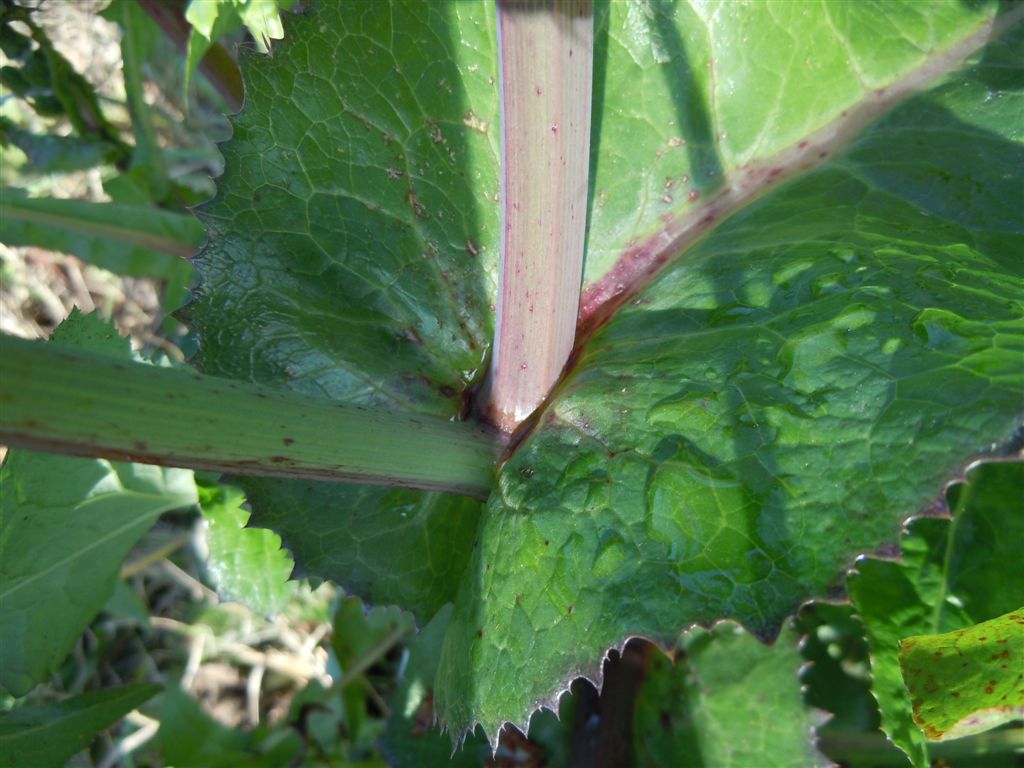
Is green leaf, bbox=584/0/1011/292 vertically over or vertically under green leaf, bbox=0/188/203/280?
over

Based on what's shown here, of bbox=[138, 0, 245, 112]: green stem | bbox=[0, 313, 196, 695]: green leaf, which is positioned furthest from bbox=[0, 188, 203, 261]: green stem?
bbox=[0, 313, 196, 695]: green leaf

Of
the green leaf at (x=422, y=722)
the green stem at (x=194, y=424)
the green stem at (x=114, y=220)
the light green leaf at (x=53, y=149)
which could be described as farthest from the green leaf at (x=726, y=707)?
the light green leaf at (x=53, y=149)

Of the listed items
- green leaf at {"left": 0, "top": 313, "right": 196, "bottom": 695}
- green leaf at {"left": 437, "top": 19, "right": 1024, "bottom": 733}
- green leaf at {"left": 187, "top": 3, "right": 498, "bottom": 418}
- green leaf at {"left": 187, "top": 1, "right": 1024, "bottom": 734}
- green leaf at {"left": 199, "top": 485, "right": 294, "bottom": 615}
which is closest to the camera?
green leaf at {"left": 437, "top": 19, "right": 1024, "bottom": 733}

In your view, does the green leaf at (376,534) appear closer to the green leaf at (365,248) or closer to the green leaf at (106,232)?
the green leaf at (365,248)

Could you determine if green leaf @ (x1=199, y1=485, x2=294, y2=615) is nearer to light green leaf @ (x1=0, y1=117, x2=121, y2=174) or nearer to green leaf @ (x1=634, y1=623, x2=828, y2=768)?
green leaf @ (x1=634, y1=623, x2=828, y2=768)

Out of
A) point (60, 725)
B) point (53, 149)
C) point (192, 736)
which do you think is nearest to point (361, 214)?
point (60, 725)
